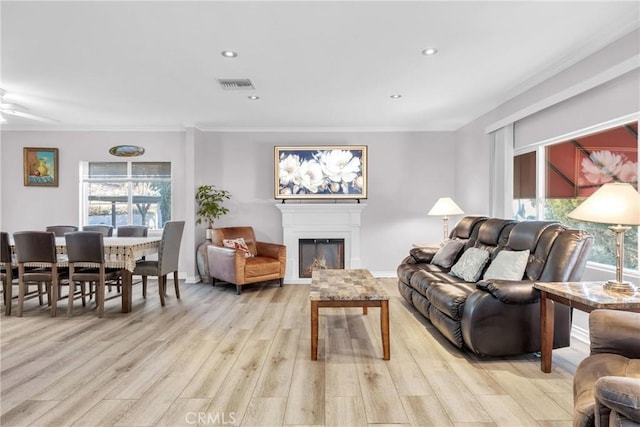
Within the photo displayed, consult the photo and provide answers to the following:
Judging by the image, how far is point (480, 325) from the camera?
252cm

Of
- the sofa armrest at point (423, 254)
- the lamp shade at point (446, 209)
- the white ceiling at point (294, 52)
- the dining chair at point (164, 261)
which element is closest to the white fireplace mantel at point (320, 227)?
the lamp shade at point (446, 209)

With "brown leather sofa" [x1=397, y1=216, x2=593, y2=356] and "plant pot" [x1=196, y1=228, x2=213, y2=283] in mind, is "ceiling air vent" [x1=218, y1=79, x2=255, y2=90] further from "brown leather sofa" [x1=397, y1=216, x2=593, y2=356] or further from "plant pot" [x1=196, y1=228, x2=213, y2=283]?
"brown leather sofa" [x1=397, y1=216, x2=593, y2=356]

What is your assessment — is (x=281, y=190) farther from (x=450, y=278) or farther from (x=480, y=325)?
(x=480, y=325)

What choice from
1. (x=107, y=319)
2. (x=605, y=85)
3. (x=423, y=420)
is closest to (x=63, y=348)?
(x=107, y=319)

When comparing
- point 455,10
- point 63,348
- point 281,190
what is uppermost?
point 455,10

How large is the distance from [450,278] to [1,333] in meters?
4.38

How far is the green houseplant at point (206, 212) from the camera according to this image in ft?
17.6

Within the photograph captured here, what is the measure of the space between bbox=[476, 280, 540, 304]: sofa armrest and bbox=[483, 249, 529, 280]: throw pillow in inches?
11.5

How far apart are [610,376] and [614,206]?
1325mm

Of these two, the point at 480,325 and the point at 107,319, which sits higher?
the point at 480,325

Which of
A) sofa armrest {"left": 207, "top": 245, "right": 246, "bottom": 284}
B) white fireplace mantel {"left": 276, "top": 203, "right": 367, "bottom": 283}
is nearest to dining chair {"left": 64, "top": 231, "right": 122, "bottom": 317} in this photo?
sofa armrest {"left": 207, "top": 245, "right": 246, "bottom": 284}

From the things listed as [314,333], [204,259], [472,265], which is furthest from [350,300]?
[204,259]

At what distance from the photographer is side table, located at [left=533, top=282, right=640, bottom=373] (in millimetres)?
1952

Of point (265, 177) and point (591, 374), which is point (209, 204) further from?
point (591, 374)
